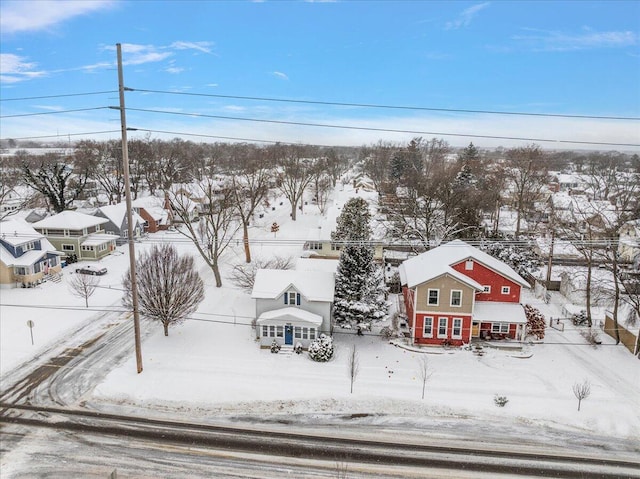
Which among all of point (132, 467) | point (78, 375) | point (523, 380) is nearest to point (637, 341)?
point (523, 380)

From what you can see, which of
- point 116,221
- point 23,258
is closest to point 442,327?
point 23,258

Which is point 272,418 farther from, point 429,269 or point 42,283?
point 42,283

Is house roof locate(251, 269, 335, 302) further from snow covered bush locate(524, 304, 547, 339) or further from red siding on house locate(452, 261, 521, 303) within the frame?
snow covered bush locate(524, 304, 547, 339)

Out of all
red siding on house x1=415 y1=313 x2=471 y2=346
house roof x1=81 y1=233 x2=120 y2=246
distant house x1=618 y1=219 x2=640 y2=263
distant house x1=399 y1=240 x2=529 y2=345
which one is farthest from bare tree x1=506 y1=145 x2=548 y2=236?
house roof x1=81 y1=233 x2=120 y2=246

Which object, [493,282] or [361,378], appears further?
[493,282]

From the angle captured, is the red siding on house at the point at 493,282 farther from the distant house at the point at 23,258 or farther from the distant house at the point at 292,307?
the distant house at the point at 23,258

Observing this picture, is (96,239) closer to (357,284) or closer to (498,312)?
(357,284)
